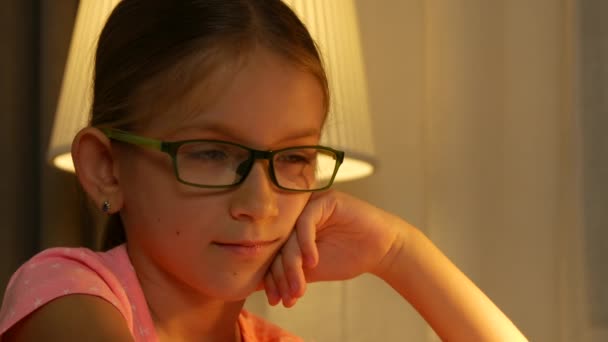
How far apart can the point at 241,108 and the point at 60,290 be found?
12.5 inches

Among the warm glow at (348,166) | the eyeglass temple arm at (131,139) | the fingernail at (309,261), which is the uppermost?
the eyeglass temple arm at (131,139)

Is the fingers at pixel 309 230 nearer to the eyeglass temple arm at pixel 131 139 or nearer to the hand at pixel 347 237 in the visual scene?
the hand at pixel 347 237

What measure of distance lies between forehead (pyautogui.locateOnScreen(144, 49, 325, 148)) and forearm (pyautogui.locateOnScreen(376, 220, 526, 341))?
0.38 m

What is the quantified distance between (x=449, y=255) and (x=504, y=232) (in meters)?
0.13

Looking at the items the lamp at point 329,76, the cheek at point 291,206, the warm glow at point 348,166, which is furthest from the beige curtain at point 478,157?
the cheek at point 291,206

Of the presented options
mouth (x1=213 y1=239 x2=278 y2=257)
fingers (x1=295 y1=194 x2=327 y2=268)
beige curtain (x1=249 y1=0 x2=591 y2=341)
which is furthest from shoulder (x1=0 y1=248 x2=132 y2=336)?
beige curtain (x1=249 y1=0 x2=591 y2=341)

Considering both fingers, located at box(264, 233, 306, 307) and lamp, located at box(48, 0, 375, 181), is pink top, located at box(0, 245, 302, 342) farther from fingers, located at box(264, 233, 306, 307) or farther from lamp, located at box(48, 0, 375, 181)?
lamp, located at box(48, 0, 375, 181)

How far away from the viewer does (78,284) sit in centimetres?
109

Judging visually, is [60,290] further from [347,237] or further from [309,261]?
[347,237]

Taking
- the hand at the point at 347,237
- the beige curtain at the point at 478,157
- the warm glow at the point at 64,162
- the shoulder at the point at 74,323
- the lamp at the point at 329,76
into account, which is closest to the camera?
the shoulder at the point at 74,323

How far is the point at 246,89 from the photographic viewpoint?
1147mm

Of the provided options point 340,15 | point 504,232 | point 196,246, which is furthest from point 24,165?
point 504,232

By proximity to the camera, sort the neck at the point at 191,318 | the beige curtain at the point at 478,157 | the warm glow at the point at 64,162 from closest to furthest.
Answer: the neck at the point at 191,318, the warm glow at the point at 64,162, the beige curtain at the point at 478,157

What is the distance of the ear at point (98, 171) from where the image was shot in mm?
1213
